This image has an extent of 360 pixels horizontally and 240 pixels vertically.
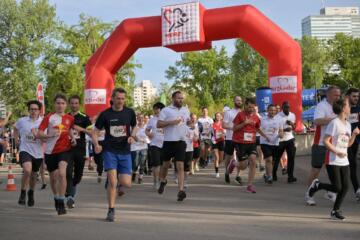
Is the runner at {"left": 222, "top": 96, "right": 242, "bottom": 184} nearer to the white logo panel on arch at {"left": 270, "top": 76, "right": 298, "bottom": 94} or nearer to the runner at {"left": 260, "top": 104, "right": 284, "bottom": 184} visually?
the runner at {"left": 260, "top": 104, "right": 284, "bottom": 184}

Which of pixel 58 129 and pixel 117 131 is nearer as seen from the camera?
pixel 117 131

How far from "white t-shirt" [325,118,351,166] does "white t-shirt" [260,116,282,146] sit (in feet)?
16.2

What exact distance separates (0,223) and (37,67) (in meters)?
42.6

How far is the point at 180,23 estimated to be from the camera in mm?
20344

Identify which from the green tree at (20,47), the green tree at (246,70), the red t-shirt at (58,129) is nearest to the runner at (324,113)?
the red t-shirt at (58,129)

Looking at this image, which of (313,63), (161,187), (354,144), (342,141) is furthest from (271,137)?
(313,63)

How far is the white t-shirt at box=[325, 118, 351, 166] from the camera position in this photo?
709cm

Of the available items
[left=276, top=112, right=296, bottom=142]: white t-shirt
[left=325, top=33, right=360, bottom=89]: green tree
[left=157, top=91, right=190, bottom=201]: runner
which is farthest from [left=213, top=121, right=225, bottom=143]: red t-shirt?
[left=325, top=33, right=360, bottom=89]: green tree

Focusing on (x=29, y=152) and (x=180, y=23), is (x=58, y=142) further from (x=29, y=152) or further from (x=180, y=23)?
(x=180, y=23)

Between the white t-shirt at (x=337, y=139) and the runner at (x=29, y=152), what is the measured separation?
4.94 metres

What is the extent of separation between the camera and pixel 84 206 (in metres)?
8.70

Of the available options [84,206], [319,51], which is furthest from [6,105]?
[319,51]

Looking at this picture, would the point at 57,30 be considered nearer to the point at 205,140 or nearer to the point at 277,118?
the point at 205,140

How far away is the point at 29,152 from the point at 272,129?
5736 millimetres
